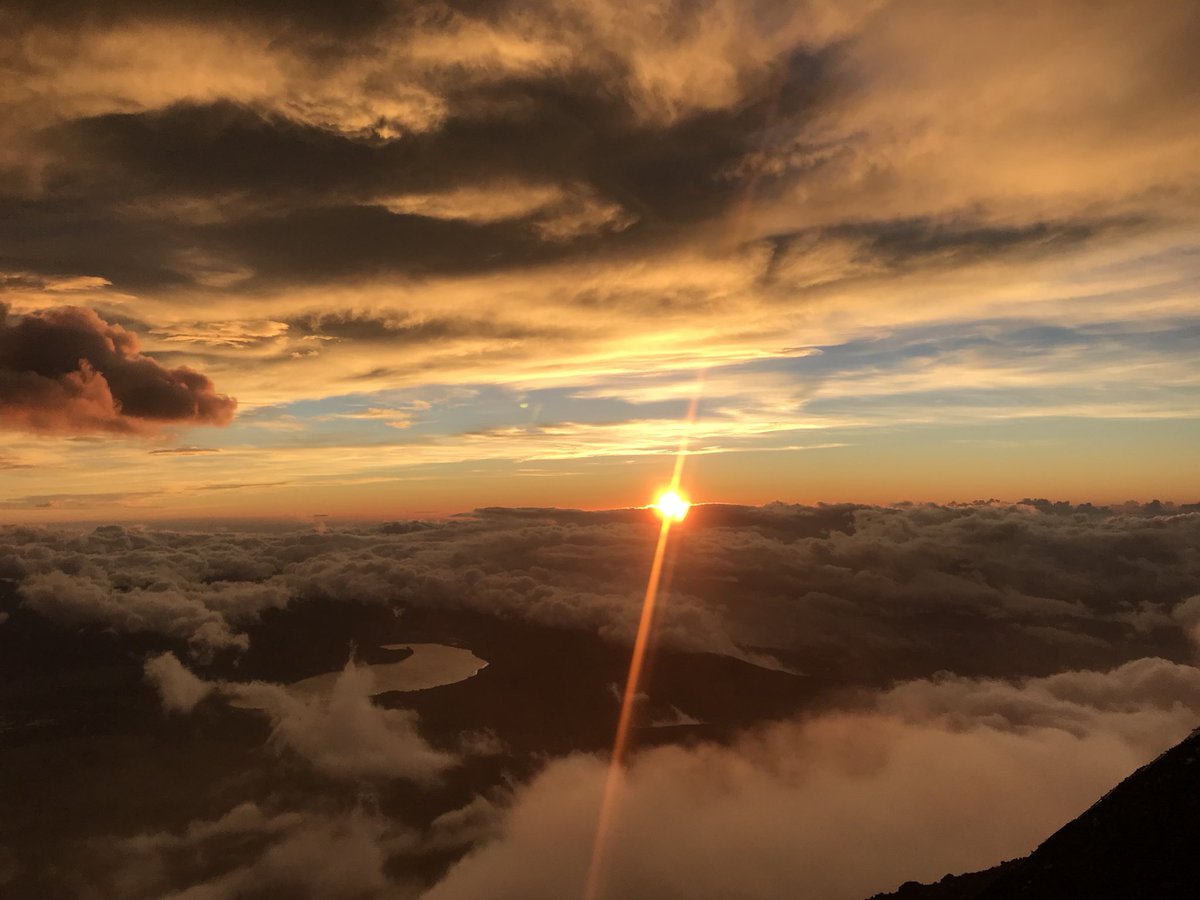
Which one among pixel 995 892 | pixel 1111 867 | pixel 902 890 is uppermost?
pixel 1111 867

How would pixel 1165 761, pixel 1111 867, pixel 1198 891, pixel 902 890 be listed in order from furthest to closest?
1. pixel 902 890
2. pixel 1165 761
3. pixel 1111 867
4. pixel 1198 891

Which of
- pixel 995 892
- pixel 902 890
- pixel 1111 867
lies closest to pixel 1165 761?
pixel 1111 867

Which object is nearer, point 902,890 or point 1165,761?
point 1165,761

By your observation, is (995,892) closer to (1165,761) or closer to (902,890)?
(1165,761)

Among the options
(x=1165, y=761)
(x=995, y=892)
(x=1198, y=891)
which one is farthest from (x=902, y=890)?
(x=1198, y=891)

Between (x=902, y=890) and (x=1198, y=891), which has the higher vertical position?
(x=1198, y=891)

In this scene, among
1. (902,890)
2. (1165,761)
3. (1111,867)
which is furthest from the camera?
(902,890)

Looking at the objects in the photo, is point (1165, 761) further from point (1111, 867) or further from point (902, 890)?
point (902, 890)
